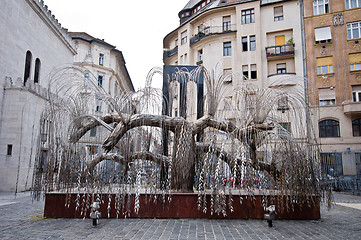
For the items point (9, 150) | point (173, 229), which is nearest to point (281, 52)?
point (9, 150)

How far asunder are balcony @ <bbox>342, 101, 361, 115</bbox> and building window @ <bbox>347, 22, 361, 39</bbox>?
6.78m

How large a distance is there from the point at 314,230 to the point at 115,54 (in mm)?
38474

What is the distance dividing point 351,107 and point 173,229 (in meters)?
24.6

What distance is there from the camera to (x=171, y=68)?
530 inches

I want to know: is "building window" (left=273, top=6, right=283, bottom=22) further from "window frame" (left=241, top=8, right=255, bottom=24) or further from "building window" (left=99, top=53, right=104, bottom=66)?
"building window" (left=99, top=53, right=104, bottom=66)

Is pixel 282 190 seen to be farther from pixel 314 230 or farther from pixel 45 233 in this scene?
pixel 45 233

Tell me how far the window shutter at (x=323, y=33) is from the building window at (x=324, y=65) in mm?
2081

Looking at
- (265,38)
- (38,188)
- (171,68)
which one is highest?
(265,38)

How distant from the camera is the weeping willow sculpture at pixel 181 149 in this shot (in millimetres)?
8094

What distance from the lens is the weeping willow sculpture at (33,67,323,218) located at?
26.6 ft

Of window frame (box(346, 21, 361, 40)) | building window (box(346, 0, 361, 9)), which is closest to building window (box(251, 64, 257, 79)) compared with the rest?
window frame (box(346, 21, 361, 40))

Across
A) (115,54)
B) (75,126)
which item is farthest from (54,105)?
(115,54)

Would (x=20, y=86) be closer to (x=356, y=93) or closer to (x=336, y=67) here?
(x=336, y=67)

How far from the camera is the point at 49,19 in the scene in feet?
81.0
